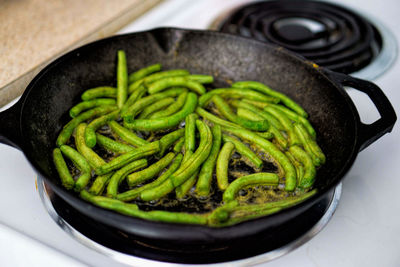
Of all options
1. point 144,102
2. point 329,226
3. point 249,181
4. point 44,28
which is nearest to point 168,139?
point 144,102

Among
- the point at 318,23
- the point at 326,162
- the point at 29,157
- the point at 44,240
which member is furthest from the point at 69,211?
the point at 318,23

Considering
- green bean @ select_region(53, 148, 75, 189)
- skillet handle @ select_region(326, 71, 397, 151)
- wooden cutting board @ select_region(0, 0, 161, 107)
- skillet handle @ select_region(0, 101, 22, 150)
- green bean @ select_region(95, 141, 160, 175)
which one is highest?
skillet handle @ select_region(0, 101, 22, 150)

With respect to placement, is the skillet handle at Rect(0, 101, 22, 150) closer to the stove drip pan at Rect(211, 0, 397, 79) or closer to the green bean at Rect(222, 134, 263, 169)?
the green bean at Rect(222, 134, 263, 169)

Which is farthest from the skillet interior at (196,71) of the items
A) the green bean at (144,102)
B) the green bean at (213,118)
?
the green bean at (213,118)

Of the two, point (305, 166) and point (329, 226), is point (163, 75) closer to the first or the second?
point (305, 166)

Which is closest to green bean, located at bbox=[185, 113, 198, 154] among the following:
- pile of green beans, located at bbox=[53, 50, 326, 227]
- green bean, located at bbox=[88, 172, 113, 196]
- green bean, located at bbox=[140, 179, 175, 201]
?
pile of green beans, located at bbox=[53, 50, 326, 227]

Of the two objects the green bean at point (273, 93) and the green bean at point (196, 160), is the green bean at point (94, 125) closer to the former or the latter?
the green bean at point (196, 160)
